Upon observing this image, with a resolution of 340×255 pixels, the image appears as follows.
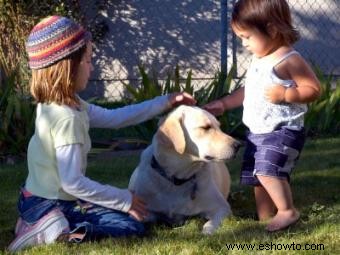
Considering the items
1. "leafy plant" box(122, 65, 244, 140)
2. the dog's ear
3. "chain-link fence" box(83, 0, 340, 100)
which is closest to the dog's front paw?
the dog's ear

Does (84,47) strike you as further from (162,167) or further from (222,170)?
(222,170)

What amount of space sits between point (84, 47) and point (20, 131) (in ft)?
8.14

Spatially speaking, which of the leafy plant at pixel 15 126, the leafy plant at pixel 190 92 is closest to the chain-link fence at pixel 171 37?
→ the leafy plant at pixel 190 92

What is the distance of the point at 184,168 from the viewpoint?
12.9ft

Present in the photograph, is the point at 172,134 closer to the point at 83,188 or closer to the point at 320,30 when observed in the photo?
the point at 83,188

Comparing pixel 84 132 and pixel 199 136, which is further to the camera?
pixel 199 136

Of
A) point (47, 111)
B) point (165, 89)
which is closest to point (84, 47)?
point (47, 111)

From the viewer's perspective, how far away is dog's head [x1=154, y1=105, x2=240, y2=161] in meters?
3.80

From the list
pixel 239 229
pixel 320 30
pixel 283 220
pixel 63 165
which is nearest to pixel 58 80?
pixel 63 165

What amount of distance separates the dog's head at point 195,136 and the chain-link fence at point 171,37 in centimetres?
686

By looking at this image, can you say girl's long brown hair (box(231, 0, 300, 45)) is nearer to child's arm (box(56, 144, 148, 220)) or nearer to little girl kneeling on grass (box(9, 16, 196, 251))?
little girl kneeling on grass (box(9, 16, 196, 251))

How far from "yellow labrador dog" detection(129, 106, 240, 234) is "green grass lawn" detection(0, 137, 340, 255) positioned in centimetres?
10

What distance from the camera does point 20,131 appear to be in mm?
5949

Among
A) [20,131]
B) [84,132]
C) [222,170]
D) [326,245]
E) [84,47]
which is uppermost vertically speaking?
[84,47]
